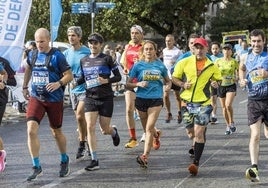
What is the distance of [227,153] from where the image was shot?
9188 millimetres

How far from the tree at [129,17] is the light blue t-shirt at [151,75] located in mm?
25496

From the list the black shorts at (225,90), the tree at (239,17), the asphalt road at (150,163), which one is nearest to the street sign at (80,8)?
the asphalt road at (150,163)

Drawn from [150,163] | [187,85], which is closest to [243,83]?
[187,85]

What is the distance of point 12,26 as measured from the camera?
33.1ft

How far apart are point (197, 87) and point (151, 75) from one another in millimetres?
882

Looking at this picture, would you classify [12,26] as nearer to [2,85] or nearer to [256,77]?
[2,85]

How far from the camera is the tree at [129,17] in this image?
3566cm

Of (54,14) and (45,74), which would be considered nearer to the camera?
(45,74)

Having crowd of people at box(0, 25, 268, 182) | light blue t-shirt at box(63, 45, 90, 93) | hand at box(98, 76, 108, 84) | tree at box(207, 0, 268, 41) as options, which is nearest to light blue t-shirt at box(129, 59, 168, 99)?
crowd of people at box(0, 25, 268, 182)

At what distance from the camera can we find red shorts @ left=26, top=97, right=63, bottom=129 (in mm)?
7289

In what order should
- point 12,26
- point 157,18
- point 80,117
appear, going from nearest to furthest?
point 80,117
point 12,26
point 157,18

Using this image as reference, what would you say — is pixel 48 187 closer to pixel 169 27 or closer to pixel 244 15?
pixel 169 27

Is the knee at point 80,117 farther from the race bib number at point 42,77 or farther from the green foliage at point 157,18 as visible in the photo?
the green foliage at point 157,18

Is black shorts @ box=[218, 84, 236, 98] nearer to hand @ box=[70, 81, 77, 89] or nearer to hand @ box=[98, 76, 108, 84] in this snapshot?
hand @ box=[70, 81, 77, 89]
